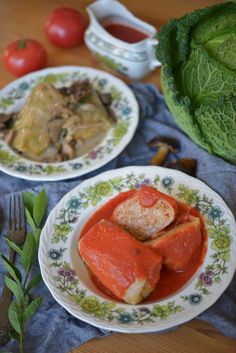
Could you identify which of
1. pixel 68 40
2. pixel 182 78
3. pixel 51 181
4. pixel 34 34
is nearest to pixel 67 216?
pixel 51 181

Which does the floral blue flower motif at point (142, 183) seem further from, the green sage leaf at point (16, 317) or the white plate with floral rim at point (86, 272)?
the green sage leaf at point (16, 317)

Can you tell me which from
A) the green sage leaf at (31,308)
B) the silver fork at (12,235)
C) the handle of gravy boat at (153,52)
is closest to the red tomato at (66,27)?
the handle of gravy boat at (153,52)

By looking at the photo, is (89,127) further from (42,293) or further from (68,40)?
(42,293)

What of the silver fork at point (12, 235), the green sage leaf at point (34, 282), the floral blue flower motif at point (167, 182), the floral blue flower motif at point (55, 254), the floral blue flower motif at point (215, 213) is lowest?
the silver fork at point (12, 235)

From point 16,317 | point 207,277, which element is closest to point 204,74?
point 207,277

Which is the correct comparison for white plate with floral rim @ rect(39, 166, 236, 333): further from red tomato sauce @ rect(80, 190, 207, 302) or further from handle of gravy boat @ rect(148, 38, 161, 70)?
handle of gravy boat @ rect(148, 38, 161, 70)

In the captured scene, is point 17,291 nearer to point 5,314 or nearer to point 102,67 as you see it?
point 5,314

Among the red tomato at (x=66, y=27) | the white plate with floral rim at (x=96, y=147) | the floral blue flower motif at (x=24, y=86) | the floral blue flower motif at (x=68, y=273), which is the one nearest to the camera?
the floral blue flower motif at (x=68, y=273)
